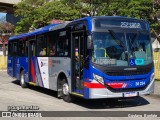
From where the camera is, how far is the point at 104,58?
34.2 feet

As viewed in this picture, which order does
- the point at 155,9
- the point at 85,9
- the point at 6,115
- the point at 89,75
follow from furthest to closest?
the point at 85,9, the point at 155,9, the point at 89,75, the point at 6,115

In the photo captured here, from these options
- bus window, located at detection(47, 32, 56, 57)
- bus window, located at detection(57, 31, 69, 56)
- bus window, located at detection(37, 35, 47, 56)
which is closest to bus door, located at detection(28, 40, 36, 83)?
bus window, located at detection(37, 35, 47, 56)

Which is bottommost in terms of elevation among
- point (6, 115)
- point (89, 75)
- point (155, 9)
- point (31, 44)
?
point (6, 115)

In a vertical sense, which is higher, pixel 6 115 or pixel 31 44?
pixel 31 44

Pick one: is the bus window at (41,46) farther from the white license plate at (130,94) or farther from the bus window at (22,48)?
the white license plate at (130,94)

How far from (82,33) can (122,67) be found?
1.68m

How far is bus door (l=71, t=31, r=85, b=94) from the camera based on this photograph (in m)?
11.0

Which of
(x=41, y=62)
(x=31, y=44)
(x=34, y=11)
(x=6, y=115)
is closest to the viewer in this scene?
(x=6, y=115)

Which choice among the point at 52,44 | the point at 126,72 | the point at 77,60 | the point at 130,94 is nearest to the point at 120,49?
the point at 126,72

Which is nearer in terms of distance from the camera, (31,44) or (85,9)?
(31,44)

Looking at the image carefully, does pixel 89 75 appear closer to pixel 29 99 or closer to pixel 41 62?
pixel 29 99

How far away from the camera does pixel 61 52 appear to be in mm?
12562

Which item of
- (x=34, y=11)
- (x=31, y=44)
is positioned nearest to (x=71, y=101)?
(x=31, y=44)

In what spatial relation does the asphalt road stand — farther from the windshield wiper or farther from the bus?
the windshield wiper
